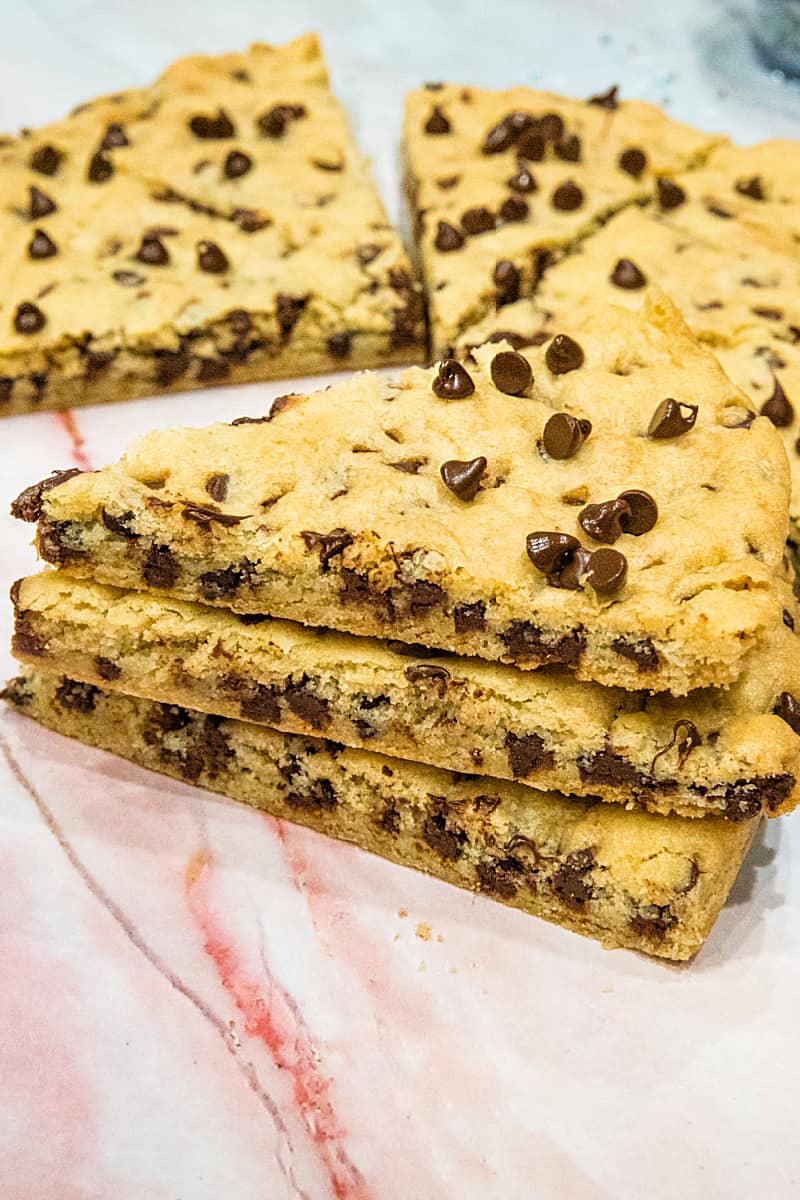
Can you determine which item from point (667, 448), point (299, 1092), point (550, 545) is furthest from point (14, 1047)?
point (667, 448)

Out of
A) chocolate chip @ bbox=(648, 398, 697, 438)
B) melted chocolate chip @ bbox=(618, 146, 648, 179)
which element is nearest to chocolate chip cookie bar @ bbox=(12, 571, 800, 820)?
chocolate chip @ bbox=(648, 398, 697, 438)

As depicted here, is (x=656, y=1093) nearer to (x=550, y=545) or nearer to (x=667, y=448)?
(x=550, y=545)

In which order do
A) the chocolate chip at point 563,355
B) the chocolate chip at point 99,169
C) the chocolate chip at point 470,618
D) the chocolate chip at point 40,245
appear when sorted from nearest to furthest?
the chocolate chip at point 470,618
the chocolate chip at point 563,355
the chocolate chip at point 40,245
the chocolate chip at point 99,169

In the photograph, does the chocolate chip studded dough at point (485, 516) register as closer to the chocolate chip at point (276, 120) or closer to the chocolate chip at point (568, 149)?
the chocolate chip at point (568, 149)

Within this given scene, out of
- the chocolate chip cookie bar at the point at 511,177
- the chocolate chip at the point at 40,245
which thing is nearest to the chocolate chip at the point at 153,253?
the chocolate chip at the point at 40,245

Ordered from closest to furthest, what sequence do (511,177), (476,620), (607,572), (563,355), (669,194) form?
(607,572) < (476,620) < (563,355) < (669,194) < (511,177)

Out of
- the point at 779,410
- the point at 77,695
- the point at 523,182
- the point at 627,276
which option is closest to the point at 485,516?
the point at 77,695

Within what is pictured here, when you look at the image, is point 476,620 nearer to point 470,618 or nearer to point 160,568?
point 470,618
